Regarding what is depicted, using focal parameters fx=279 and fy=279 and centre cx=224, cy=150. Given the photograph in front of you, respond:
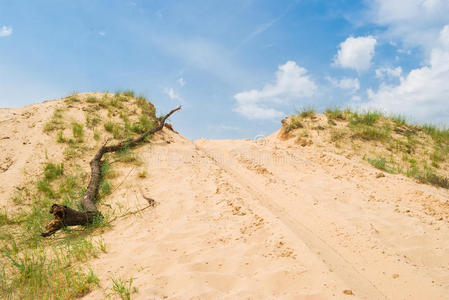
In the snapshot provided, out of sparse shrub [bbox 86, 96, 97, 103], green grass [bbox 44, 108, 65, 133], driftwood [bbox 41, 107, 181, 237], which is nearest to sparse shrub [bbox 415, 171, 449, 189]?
driftwood [bbox 41, 107, 181, 237]

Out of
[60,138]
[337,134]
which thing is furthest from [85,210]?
[337,134]

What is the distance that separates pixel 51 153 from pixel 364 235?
720 cm

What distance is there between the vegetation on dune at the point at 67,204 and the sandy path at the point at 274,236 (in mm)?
283

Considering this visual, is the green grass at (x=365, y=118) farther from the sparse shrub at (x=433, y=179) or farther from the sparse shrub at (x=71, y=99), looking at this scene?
the sparse shrub at (x=71, y=99)

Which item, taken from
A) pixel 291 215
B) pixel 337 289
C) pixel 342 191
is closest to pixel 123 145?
pixel 291 215

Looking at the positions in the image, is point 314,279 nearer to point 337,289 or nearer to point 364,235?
point 337,289

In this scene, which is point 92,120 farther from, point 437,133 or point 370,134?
point 437,133

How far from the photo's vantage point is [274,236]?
4.00m

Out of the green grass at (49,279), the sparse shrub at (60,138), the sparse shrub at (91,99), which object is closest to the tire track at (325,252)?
the green grass at (49,279)

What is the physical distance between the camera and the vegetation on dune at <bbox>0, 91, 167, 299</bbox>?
311 cm

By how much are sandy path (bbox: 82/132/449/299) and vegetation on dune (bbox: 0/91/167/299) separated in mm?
283

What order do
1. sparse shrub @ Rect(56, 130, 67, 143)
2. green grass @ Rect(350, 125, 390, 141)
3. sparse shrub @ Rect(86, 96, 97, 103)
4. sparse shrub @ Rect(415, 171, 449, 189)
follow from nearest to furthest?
sparse shrub @ Rect(56, 130, 67, 143) < sparse shrub @ Rect(415, 171, 449, 189) < sparse shrub @ Rect(86, 96, 97, 103) < green grass @ Rect(350, 125, 390, 141)

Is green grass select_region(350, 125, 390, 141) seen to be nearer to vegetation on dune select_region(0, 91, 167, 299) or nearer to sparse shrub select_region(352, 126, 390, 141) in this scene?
sparse shrub select_region(352, 126, 390, 141)

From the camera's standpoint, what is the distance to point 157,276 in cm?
316
